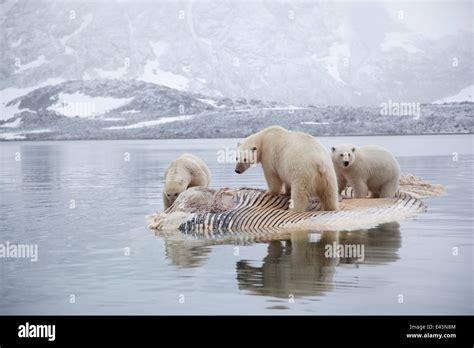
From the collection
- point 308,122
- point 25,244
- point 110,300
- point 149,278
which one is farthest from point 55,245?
point 308,122

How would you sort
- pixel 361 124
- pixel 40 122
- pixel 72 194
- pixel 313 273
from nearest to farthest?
pixel 313 273
pixel 72 194
pixel 361 124
pixel 40 122

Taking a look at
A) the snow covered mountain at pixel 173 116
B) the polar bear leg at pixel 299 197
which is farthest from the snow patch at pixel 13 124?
the polar bear leg at pixel 299 197

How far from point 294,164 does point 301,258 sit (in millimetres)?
2501

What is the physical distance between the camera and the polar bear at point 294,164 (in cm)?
1159

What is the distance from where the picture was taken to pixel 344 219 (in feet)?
39.2

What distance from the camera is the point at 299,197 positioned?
1174 centimetres

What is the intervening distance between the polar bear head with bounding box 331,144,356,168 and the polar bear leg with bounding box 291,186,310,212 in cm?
142

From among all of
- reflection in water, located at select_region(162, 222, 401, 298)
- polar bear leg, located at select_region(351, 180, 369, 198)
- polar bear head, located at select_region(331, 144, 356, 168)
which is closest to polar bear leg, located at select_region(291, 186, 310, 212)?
reflection in water, located at select_region(162, 222, 401, 298)

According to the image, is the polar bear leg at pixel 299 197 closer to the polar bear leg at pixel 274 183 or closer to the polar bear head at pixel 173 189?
the polar bear leg at pixel 274 183

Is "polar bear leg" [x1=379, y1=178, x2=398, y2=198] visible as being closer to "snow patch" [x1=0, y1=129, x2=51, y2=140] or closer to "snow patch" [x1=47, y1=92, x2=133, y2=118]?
"snow patch" [x1=0, y1=129, x2=51, y2=140]

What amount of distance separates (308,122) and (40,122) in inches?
2472

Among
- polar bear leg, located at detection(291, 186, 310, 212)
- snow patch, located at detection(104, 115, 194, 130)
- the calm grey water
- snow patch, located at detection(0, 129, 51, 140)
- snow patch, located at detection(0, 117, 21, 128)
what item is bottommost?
the calm grey water

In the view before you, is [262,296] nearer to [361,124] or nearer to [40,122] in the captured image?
[361,124]

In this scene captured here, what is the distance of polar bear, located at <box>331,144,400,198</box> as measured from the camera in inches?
525
